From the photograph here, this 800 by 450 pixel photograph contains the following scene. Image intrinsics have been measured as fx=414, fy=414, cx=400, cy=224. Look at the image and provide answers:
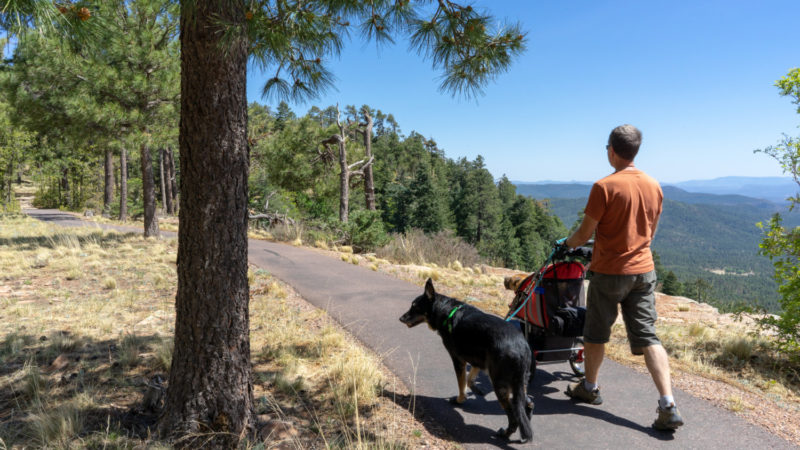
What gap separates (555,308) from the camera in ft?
11.6

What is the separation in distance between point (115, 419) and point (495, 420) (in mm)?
2881

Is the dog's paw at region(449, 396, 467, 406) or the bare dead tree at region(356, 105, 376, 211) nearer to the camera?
the dog's paw at region(449, 396, 467, 406)

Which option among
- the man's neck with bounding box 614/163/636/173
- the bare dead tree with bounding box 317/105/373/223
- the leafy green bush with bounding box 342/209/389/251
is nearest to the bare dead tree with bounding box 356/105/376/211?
the bare dead tree with bounding box 317/105/373/223

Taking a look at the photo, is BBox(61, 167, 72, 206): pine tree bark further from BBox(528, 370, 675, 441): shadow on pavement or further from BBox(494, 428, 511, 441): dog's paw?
BBox(494, 428, 511, 441): dog's paw

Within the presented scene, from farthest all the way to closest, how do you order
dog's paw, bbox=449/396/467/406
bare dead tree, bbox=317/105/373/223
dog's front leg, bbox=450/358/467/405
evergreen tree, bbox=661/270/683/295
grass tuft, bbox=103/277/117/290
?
evergreen tree, bbox=661/270/683/295, bare dead tree, bbox=317/105/373/223, grass tuft, bbox=103/277/117/290, dog's paw, bbox=449/396/467/406, dog's front leg, bbox=450/358/467/405

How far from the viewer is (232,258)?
109 inches

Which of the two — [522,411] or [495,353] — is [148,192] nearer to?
[495,353]

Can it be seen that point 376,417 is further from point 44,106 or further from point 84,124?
point 44,106

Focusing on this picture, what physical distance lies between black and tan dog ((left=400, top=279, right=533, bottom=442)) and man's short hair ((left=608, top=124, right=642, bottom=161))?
1.56 meters

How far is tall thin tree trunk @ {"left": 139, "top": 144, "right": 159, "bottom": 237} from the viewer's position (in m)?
12.8

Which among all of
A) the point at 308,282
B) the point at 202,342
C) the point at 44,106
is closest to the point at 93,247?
the point at 44,106

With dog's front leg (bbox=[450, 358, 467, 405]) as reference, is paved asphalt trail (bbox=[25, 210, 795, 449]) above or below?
below

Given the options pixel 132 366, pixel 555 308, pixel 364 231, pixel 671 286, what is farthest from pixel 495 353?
pixel 671 286

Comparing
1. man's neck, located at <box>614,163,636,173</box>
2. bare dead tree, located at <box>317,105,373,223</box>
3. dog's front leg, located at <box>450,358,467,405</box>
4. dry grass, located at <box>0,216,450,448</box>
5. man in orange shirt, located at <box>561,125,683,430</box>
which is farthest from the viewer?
bare dead tree, located at <box>317,105,373,223</box>
